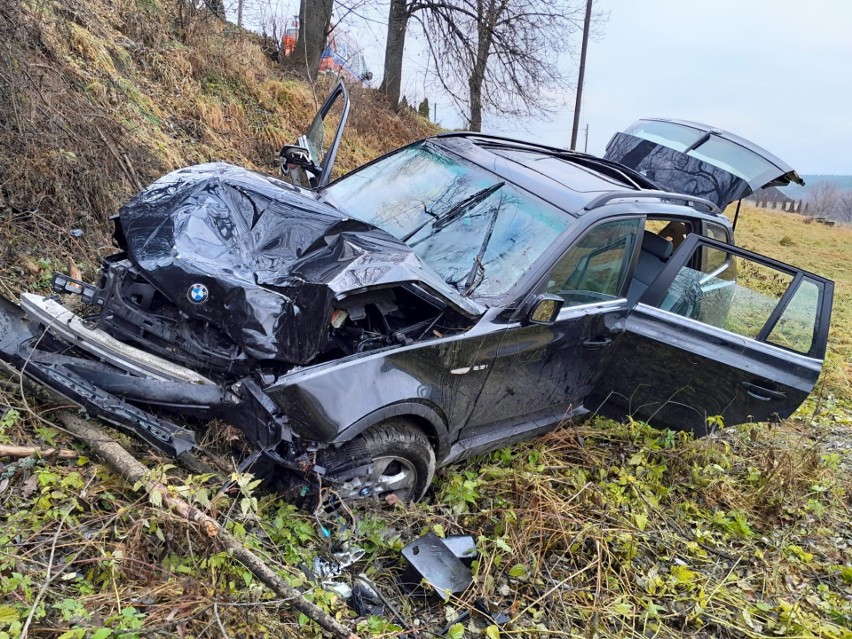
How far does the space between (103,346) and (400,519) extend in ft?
5.32

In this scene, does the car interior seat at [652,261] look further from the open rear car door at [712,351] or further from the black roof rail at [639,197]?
the open rear car door at [712,351]

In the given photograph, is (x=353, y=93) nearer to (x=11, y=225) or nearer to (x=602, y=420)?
(x=11, y=225)

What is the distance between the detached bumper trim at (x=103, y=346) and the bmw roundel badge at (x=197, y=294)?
297mm

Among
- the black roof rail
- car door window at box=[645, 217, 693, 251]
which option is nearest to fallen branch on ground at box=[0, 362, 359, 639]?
the black roof rail

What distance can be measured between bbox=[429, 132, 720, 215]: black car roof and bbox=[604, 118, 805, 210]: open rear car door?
72cm

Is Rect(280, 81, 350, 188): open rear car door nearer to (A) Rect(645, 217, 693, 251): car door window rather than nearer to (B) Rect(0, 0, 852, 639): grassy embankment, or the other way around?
(B) Rect(0, 0, 852, 639): grassy embankment

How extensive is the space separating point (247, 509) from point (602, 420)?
110 inches

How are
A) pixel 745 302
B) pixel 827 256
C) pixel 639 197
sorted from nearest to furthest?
1. pixel 639 197
2. pixel 745 302
3. pixel 827 256

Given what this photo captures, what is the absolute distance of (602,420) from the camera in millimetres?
4418

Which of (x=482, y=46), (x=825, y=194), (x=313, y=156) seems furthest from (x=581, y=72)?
(x=825, y=194)

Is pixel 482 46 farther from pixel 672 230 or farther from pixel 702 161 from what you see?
pixel 672 230

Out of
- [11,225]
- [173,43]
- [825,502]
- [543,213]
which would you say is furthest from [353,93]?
[825,502]

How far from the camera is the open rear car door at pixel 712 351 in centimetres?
381

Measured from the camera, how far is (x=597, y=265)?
3.72m
